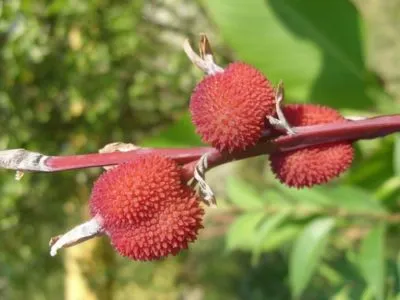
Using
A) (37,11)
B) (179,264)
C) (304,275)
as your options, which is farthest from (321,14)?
(179,264)

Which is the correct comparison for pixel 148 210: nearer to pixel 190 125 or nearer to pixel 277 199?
pixel 277 199

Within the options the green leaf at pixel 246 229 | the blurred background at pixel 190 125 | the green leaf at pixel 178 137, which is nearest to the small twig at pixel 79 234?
the blurred background at pixel 190 125

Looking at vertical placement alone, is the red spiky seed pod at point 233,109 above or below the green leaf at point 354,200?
above

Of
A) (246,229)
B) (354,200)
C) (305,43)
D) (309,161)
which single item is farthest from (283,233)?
(309,161)

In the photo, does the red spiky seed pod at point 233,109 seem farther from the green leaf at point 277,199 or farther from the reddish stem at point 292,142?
the green leaf at point 277,199

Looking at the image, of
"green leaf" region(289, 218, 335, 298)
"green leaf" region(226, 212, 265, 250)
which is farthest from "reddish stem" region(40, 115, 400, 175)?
"green leaf" region(226, 212, 265, 250)

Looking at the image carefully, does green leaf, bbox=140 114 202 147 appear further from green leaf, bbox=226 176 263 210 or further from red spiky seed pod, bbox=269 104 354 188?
red spiky seed pod, bbox=269 104 354 188
